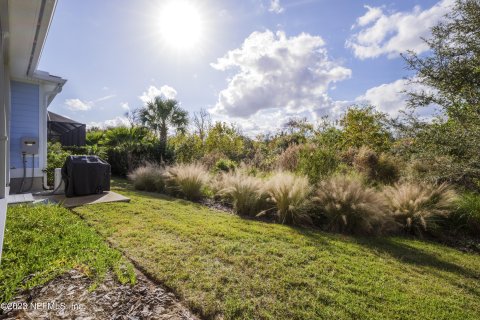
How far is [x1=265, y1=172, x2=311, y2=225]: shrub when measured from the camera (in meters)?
4.33

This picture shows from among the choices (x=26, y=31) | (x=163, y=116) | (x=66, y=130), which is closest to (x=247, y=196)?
(x=26, y=31)

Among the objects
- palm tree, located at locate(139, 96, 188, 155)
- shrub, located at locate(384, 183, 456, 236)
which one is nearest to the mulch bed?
shrub, located at locate(384, 183, 456, 236)

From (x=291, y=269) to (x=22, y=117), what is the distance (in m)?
6.69

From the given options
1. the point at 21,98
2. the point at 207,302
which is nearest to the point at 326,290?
the point at 207,302

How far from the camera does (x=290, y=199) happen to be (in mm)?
4414

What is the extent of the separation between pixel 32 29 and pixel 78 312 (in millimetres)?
3822

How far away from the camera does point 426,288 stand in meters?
2.35

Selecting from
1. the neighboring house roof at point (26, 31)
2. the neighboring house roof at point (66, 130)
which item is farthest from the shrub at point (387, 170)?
the neighboring house roof at point (66, 130)

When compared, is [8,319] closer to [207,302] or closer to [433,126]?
[207,302]

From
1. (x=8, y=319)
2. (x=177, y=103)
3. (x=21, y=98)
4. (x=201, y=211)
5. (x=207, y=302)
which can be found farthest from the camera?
(x=177, y=103)

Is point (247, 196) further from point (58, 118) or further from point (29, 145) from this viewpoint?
point (58, 118)

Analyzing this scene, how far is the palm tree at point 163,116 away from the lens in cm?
1617

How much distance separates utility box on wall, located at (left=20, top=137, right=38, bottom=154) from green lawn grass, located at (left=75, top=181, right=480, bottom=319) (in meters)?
2.88

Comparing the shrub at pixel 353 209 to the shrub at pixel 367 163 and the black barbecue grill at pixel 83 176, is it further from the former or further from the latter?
the black barbecue grill at pixel 83 176
